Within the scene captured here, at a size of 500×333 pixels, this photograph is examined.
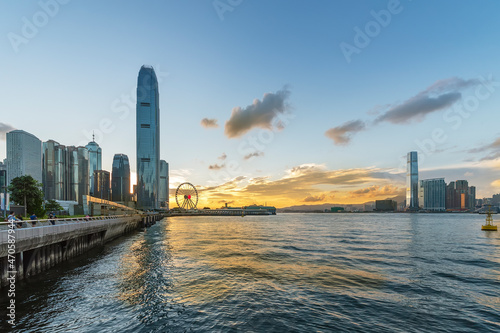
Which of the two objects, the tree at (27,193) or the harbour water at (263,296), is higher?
the tree at (27,193)

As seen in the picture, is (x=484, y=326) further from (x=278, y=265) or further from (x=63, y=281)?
(x=63, y=281)

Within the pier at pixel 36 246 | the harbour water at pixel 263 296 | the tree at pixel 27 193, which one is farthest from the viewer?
the tree at pixel 27 193

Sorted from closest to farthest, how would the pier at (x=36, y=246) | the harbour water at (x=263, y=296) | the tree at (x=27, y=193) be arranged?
the harbour water at (x=263, y=296) < the pier at (x=36, y=246) < the tree at (x=27, y=193)

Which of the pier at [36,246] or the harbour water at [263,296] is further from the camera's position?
the pier at [36,246]

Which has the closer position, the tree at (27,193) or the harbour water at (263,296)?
the harbour water at (263,296)

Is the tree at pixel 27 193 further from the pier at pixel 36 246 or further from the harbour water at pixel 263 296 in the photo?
the harbour water at pixel 263 296

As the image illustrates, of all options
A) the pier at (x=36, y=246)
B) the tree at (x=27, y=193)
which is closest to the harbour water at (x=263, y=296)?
the pier at (x=36, y=246)

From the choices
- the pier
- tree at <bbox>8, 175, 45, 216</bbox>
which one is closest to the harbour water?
the pier

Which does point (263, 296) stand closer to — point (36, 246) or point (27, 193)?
point (36, 246)

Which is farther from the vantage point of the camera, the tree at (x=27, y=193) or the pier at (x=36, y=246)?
the tree at (x=27, y=193)

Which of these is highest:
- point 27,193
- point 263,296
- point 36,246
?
point 27,193

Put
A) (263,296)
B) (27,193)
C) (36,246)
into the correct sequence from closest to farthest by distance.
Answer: (263,296)
(36,246)
(27,193)

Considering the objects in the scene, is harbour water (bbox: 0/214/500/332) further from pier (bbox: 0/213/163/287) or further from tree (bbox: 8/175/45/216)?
tree (bbox: 8/175/45/216)

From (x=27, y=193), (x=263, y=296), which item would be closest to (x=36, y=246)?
(x=263, y=296)
